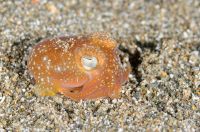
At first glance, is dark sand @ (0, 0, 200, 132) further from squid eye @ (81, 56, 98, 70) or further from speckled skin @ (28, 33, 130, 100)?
squid eye @ (81, 56, 98, 70)

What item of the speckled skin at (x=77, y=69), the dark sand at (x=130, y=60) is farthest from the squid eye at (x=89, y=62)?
the dark sand at (x=130, y=60)

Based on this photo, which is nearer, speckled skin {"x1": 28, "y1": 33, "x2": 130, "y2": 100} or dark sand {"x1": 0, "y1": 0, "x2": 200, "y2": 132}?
speckled skin {"x1": 28, "y1": 33, "x2": 130, "y2": 100}

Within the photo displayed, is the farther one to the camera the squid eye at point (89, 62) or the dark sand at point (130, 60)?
the dark sand at point (130, 60)

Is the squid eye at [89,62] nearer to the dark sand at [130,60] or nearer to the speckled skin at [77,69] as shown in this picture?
the speckled skin at [77,69]

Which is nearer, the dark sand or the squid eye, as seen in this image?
the squid eye

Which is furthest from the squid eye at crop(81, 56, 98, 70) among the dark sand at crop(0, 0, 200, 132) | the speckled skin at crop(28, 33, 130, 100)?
the dark sand at crop(0, 0, 200, 132)

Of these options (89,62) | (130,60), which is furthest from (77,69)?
(130,60)
